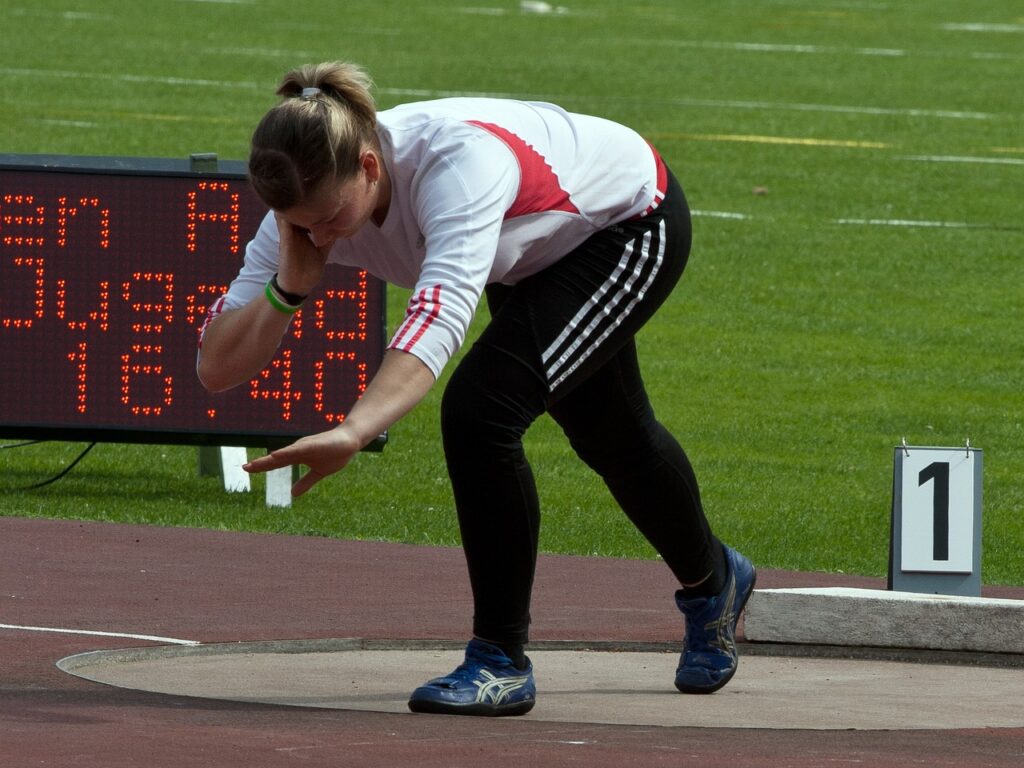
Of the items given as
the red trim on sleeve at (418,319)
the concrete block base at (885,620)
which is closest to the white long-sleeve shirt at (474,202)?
the red trim on sleeve at (418,319)

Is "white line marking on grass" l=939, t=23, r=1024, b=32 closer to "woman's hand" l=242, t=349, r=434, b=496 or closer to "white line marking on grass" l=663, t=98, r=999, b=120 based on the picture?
"white line marking on grass" l=663, t=98, r=999, b=120

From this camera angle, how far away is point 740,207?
19.9m

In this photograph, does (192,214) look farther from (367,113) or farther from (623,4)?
(623,4)

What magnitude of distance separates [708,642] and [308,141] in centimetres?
180

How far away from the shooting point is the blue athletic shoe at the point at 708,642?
5.79 m

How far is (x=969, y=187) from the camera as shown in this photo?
68.6ft

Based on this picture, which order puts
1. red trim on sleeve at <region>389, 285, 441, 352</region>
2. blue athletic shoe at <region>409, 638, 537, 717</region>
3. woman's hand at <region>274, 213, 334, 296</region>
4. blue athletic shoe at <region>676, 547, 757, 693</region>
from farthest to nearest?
blue athletic shoe at <region>676, 547, 757, 693</region> → blue athletic shoe at <region>409, 638, 537, 717</region> → woman's hand at <region>274, 213, 334, 296</region> → red trim on sleeve at <region>389, 285, 441, 352</region>

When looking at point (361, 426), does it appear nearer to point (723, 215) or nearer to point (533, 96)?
point (723, 215)

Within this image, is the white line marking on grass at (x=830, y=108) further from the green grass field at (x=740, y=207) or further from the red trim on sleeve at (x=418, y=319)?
the red trim on sleeve at (x=418, y=319)

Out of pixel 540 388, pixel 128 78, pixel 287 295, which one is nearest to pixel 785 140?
pixel 128 78

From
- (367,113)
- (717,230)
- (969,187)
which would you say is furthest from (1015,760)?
(969,187)

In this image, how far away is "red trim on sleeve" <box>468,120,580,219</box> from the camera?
16.5 ft

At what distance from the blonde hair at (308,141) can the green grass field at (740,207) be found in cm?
387

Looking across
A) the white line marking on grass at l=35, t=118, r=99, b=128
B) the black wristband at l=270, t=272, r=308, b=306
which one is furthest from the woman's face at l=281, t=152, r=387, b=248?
the white line marking on grass at l=35, t=118, r=99, b=128
